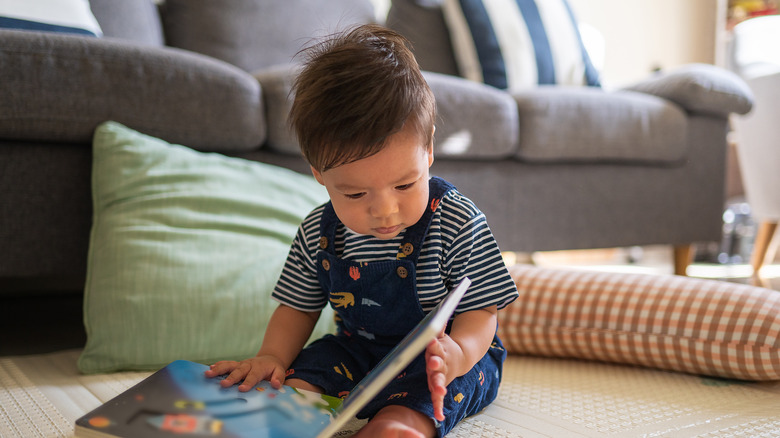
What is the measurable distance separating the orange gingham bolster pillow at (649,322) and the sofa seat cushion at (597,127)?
62 cm

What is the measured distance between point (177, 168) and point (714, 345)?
0.86 metres

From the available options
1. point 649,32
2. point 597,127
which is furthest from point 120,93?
point 649,32

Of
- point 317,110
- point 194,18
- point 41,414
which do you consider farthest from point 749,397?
point 194,18

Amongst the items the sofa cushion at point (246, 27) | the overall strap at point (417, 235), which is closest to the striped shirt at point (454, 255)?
the overall strap at point (417, 235)

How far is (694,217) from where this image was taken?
6.03 ft

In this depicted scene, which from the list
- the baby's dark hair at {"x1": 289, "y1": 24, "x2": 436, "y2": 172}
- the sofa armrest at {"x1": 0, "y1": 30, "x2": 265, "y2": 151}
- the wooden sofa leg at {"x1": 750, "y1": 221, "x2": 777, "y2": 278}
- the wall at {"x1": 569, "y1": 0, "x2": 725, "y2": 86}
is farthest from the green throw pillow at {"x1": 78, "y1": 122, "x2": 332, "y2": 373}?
the wall at {"x1": 569, "y1": 0, "x2": 725, "y2": 86}

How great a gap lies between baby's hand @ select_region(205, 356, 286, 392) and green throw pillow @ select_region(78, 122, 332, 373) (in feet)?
0.78

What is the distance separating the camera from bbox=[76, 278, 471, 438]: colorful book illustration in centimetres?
47

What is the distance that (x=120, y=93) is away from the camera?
1.05 metres

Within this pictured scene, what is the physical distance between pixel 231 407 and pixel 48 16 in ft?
3.57

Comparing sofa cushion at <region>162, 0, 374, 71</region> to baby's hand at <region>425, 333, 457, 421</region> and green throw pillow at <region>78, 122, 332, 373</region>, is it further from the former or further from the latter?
baby's hand at <region>425, 333, 457, 421</region>

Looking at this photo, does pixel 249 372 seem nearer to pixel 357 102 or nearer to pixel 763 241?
pixel 357 102

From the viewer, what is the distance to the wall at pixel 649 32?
10.5ft

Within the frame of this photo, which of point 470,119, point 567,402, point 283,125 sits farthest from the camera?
point 470,119
